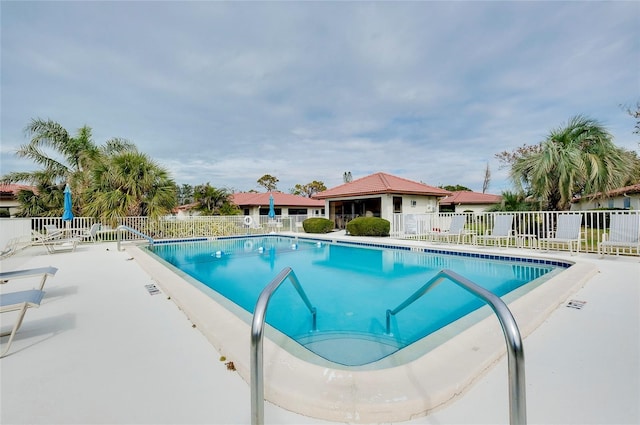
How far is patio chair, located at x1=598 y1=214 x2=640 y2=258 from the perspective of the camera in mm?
8289

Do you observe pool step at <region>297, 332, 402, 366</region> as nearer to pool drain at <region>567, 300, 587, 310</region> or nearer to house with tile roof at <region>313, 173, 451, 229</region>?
pool drain at <region>567, 300, 587, 310</region>

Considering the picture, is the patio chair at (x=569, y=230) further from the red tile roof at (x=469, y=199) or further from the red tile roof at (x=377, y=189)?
the red tile roof at (x=469, y=199)

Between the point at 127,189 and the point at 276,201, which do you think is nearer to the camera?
the point at 127,189

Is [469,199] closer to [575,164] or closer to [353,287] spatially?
[575,164]

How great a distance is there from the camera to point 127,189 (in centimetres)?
1603

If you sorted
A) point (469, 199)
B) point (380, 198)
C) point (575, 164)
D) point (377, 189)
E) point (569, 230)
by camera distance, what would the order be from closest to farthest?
point (569, 230) → point (575, 164) → point (377, 189) → point (380, 198) → point (469, 199)

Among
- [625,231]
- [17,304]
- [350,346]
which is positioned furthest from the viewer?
[625,231]

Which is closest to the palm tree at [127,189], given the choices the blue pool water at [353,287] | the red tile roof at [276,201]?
the blue pool water at [353,287]

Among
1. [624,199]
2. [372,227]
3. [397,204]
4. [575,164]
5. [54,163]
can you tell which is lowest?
[372,227]

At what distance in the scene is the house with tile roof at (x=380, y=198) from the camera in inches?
771

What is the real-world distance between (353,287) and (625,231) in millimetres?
8291

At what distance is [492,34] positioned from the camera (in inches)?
448

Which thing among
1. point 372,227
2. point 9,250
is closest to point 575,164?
point 372,227

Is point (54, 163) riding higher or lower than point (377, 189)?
higher
